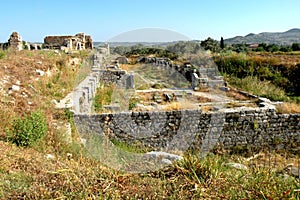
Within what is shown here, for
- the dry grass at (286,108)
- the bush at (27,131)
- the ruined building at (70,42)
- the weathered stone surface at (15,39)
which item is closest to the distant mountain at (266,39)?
the ruined building at (70,42)

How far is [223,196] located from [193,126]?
191 inches

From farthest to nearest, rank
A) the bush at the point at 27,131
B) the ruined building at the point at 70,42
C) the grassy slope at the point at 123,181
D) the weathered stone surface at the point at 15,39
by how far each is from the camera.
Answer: the ruined building at the point at 70,42
the weathered stone surface at the point at 15,39
the bush at the point at 27,131
the grassy slope at the point at 123,181

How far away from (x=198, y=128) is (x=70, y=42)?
18.7 metres

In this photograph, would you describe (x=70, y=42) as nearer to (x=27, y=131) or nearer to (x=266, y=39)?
(x=27, y=131)

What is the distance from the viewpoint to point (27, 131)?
4707mm

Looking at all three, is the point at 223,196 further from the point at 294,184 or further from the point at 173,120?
the point at 173,120

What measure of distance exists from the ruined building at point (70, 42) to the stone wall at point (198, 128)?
17.4 meters

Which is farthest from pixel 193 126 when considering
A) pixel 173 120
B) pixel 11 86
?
pixel 11 86

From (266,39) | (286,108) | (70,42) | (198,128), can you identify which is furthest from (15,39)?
(266,39)

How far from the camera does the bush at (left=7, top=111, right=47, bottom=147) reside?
4.70 m

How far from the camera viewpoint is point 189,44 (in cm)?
2858

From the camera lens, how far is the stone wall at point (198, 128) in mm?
7492

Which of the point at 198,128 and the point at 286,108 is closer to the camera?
the point at 198,128

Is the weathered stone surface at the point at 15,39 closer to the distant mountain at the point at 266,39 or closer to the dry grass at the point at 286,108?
the dry grass at the point at 286,108
